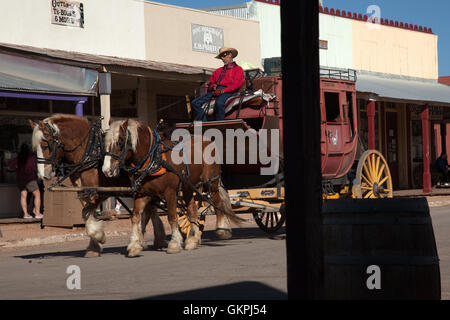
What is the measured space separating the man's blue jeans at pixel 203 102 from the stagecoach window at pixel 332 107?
2282 mm

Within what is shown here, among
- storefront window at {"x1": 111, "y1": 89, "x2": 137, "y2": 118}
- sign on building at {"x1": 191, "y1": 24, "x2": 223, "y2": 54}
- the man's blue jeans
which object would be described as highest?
sign on building at {"x1": 191, "y1": 24, "x2": 223, "y2": 54}

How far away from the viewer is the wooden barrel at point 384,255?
5504 millimetres

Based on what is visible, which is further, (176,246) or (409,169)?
(409,169)

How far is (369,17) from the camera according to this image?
30438mm

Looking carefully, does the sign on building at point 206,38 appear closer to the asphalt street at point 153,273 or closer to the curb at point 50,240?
the curb at point 50,240

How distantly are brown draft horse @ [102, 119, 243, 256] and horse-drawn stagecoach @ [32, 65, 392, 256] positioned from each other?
15 millimetres

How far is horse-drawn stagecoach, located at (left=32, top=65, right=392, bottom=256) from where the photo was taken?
1130cm

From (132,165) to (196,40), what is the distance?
1199cm

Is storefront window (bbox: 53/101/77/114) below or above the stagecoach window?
above

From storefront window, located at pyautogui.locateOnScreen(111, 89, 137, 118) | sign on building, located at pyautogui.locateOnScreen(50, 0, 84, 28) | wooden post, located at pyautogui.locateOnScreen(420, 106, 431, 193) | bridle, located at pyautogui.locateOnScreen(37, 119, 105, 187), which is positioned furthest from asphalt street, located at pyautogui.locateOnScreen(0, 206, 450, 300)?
wooden post, located at pyautogui.locateOnScreen(420, 106, 431, 193)

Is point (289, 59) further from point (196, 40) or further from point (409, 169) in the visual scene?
point (409, 169)

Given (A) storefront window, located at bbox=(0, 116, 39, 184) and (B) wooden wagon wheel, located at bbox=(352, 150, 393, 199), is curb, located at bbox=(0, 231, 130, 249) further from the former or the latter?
(B) wooden wagon wheel, located at bbox=(352, 150, 393, 199)

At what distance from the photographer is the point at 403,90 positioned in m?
28.5
